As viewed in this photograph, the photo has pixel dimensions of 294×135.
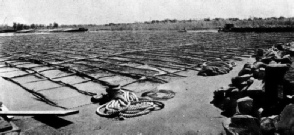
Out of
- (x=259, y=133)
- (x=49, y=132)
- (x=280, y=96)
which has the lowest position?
(x=49, y=132)

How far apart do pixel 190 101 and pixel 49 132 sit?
324 cm

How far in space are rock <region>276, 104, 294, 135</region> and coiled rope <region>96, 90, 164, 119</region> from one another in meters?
2.69

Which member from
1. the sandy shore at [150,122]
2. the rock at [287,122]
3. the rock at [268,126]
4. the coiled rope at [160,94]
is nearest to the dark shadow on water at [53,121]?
the sandy shore at [150,122]

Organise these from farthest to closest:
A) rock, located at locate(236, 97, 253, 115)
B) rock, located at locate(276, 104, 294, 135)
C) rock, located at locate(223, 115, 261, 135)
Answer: rock, located at locate(236, 97, 253, 115) → rock, located at locate(223, 115, 261, 135) → rock, located at locate(276, 104, 294, 135)

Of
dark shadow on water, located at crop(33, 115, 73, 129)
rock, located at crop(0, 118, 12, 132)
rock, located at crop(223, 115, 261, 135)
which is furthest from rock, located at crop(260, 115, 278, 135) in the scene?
rock, located at crop(0, 118, 12, 132)

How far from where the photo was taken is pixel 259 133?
346 centimetres

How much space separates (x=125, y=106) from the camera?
5.50 m

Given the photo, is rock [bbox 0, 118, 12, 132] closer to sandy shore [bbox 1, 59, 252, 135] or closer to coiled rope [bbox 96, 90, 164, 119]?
sandy shore [bbox 1, 59, 252, 135]

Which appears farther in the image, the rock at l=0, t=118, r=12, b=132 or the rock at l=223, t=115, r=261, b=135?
the rock at l=0, t=118, r=12, b=132

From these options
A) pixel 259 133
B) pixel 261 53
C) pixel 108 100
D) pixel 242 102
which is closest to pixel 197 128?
pixel 242 102

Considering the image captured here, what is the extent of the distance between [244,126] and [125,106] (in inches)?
106

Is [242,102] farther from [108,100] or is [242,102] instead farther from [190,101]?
[108,100]

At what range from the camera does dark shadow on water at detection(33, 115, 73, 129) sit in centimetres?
481

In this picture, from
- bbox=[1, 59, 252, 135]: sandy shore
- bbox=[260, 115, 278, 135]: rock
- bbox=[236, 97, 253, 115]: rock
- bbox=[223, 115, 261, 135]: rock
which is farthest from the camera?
bbox=[1, 59, 252, 135]: sandy shore
